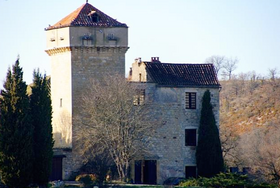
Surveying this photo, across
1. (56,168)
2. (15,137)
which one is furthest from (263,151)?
A: (15,137)

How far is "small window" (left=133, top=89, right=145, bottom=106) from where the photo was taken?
4500cm

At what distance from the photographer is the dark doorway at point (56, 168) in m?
43.9

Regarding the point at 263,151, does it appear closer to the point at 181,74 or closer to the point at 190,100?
the point at 190,100

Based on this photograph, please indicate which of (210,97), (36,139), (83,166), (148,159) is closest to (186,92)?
(210,97)

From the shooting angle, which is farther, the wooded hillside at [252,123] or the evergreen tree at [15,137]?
the wooded hillside at [252,123]

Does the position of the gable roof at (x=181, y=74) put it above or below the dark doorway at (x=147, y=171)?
above

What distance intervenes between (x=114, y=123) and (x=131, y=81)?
299 cm

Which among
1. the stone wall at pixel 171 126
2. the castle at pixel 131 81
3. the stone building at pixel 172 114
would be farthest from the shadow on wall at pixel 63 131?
the stone wall at pixel 171 126

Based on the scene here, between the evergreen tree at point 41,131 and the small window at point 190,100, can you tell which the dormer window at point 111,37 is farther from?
the evergreen tree at point 41,131

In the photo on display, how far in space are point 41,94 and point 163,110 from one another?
353 inches

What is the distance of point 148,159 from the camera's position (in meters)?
45.4

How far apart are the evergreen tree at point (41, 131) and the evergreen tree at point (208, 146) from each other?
33.8ft

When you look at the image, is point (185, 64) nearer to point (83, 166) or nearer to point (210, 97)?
point (210, 97)

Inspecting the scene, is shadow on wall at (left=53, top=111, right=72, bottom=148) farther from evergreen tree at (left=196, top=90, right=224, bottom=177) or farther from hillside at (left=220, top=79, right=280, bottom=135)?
hillside at (left=220, top=79, right=280, bottom=135)
